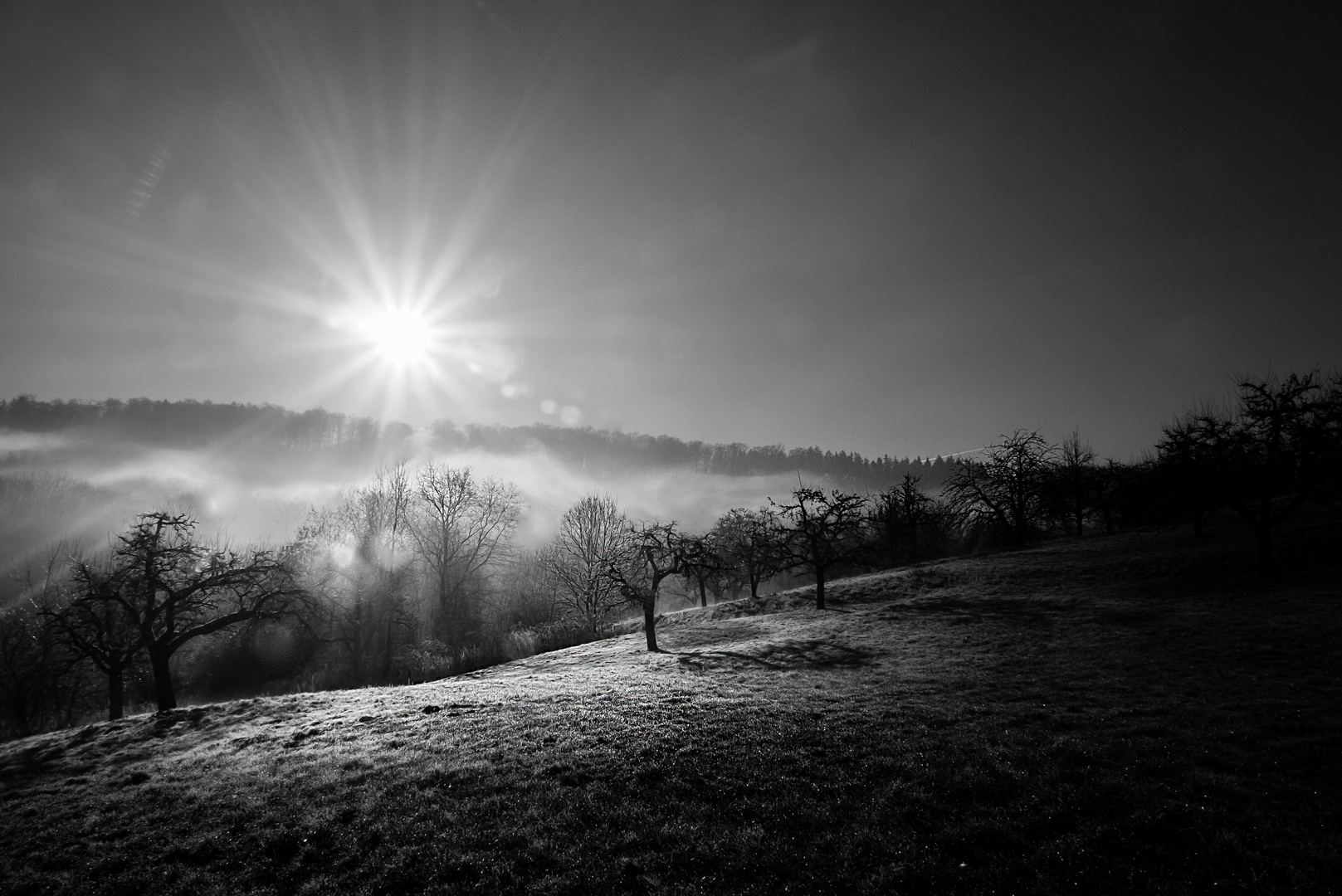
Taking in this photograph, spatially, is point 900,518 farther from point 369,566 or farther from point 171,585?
point 171,585

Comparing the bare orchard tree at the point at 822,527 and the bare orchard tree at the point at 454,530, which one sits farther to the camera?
the bare orchard tree at the point at 454,530

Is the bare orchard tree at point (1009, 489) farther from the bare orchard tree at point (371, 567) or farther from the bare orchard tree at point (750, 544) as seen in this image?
the bare orchard tree at point (371, 567)

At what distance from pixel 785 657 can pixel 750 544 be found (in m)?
39.7

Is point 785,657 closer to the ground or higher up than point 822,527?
closer to the ground

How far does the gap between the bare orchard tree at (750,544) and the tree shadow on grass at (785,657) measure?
17.8 meters

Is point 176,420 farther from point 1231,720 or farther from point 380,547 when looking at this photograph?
point 1231,720

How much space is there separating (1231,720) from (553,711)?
1861 centimetres

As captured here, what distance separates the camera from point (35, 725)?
4878 cm

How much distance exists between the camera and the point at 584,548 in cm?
6838

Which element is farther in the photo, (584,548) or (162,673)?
(584,548)

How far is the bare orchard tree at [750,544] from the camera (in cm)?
5141

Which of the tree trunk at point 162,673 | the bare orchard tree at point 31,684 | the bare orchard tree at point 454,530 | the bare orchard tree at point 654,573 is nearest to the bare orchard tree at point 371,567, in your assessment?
the bare orchard tree at point 454,530

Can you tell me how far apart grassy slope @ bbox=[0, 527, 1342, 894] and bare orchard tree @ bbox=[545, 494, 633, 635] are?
36070 millimetres

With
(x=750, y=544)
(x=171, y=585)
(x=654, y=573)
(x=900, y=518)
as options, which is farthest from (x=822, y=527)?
(x=171, y=585)
